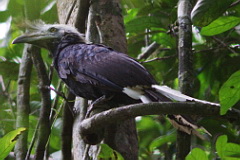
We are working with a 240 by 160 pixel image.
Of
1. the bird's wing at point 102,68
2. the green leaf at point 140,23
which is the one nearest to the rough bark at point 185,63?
the bird's wing at point 102,68

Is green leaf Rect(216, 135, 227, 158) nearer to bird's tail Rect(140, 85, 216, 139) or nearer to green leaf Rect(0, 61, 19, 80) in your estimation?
bird's tail Rect(140, 85, 216, 139)

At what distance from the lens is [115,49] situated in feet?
9.34

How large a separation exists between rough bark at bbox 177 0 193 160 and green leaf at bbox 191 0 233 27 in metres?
0.21

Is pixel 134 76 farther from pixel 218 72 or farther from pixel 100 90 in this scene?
pixel 218 72

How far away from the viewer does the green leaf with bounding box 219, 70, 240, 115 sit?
1.83 metres

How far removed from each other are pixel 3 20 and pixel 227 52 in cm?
199

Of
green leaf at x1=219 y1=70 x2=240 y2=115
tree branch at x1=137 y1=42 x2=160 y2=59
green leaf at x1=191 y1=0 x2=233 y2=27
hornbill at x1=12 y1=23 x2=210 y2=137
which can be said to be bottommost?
tree branch at x1=137 y1=42 x2=160 y2=59

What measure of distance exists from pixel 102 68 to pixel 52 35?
2.69 feet

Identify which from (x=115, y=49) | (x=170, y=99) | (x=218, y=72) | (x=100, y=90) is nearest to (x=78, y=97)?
(x=100, y=90)

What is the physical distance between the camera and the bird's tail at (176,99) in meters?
2.16

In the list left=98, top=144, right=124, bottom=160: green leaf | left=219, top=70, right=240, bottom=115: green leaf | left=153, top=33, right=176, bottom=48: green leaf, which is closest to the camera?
left=219, top=70, right=240, bottom=115: green leaf

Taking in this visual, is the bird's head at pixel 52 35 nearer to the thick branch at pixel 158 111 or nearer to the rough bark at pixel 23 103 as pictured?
the rough bark at pixel 23 103

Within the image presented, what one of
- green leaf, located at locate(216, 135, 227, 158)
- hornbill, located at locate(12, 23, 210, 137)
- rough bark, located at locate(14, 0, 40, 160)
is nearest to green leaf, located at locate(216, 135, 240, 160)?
green leaf, located at locate(216, 135, 227, 158)

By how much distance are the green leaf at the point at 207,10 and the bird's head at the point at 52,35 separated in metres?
1.18
